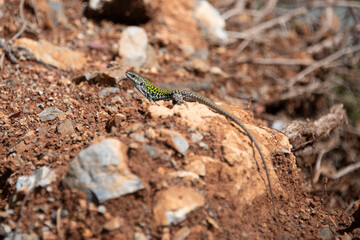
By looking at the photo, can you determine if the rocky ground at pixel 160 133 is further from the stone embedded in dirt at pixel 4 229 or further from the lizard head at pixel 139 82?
the lizard head at pixel 139 82

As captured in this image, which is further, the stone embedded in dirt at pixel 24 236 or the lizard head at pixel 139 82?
the lizard head at pixel 139 82

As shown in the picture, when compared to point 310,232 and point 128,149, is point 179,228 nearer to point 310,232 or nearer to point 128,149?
point 128,149

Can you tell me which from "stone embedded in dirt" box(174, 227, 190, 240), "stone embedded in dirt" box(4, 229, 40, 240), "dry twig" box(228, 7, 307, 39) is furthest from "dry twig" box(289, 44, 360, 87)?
"stone embedded in dirt" box(4, 229, 40, 240)

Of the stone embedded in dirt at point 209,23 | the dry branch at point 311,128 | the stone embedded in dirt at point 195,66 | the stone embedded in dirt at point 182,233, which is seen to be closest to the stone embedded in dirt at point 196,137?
the stone embedded in dirt at point 182,233

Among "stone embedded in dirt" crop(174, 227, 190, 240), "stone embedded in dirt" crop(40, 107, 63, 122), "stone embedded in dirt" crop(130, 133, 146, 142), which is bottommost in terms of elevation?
"stone embedded in dirt" crop(174, 227, 190, 240)

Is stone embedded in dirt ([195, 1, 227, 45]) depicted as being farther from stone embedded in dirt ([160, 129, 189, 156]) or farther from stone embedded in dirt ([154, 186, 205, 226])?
stone embedded in dirt ([154, 186, 205, 226])
